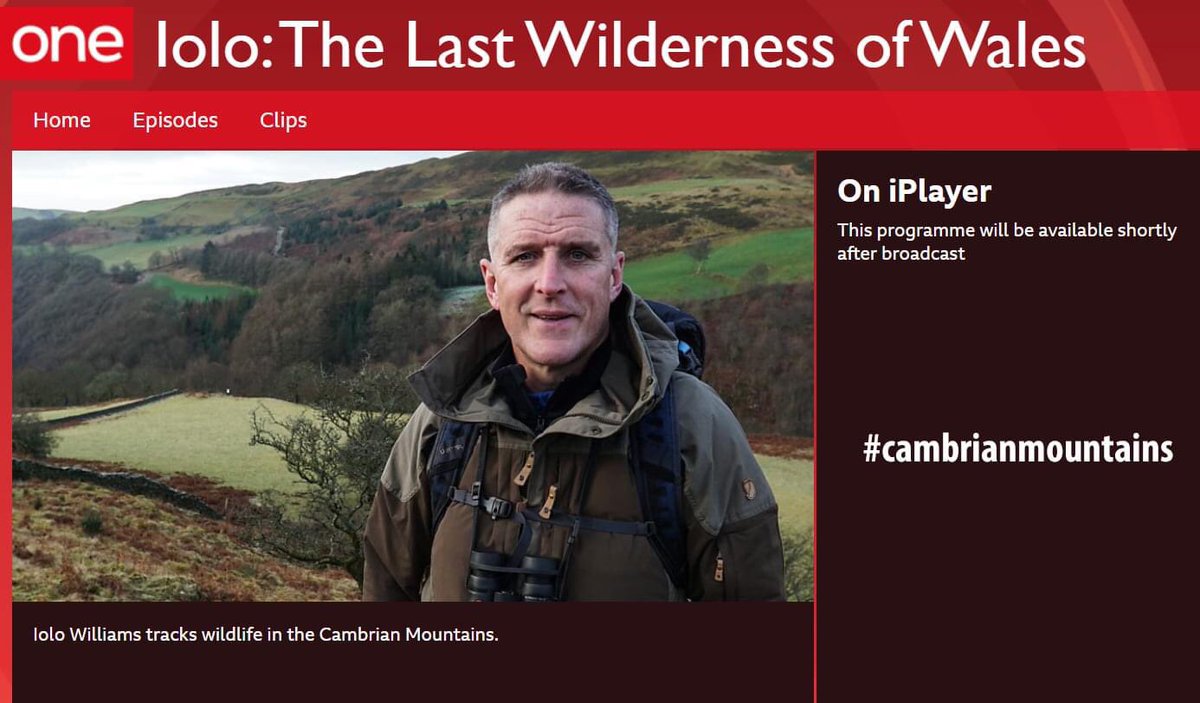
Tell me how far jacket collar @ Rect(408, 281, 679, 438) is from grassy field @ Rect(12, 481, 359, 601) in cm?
279

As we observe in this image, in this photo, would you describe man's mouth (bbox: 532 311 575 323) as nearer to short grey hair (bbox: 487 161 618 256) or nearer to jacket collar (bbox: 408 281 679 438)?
jacket collar (bbox: 408 281 679 438)

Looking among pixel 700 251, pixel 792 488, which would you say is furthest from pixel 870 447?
pixel 700 251

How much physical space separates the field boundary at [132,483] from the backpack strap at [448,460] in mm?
9288

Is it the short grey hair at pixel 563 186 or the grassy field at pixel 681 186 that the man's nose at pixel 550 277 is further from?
the grassy field at pixel 681 186

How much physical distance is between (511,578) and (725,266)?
Answer: 1373 centimetres

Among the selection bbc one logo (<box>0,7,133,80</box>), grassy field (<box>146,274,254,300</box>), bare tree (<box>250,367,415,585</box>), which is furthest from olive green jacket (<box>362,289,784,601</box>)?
grassy field (<box>146,274,254,300</box>)

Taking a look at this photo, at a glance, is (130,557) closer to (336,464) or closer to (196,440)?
(336,464)

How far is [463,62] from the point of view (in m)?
5.36

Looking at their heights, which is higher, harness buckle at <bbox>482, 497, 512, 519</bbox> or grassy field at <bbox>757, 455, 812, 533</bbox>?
harness buckle at <bbox>482, 497, 512, 519</bbox>

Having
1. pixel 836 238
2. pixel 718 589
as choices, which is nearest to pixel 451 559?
pixel 718 589

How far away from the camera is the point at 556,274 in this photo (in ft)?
15.2

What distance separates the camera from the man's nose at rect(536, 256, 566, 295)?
4609 mm

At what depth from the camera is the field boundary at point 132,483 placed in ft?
41.4

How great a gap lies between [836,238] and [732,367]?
12.7 metres
